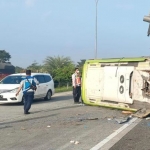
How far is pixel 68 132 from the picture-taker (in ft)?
→ 29.8

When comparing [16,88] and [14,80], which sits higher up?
[14,80]

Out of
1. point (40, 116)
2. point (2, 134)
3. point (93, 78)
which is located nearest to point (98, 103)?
point (93, 78)

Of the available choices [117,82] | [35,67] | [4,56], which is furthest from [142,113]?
[4,56]

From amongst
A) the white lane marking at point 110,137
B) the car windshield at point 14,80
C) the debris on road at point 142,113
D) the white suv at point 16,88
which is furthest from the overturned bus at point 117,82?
the car windshield at point 14,80

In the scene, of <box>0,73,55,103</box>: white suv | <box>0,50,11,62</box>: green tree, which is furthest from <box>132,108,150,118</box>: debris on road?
<box>0,50,11,62</box>: green tree

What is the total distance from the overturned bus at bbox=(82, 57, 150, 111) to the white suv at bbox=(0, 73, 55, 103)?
3.19 metres

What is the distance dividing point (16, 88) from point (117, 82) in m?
5.07

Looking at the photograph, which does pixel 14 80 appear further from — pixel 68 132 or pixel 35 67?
pixel 35 67

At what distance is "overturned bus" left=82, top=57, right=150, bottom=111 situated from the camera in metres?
12.7

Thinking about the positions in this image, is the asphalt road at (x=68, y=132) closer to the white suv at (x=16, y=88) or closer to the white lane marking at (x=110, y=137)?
the white lane marking at (x=110, y=137)

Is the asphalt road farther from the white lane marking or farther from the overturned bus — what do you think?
the overturned bus

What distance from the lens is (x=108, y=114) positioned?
42.4ft

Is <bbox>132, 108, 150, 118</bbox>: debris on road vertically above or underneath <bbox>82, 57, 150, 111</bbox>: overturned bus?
underneath

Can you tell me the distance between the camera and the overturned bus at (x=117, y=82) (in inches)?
500
